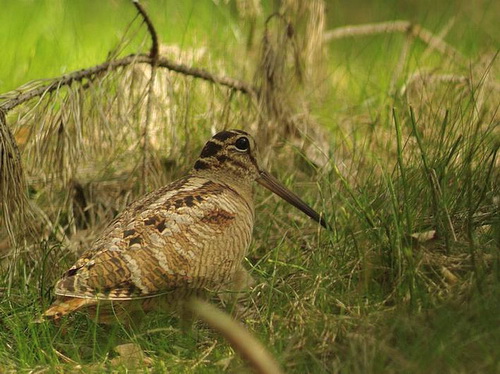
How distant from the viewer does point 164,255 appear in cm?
356

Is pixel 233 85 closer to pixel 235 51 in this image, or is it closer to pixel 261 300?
pixel 235 51

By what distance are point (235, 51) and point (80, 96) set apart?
126cm

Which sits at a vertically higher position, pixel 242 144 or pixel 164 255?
pixel 242 144

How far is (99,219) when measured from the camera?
4750 mm

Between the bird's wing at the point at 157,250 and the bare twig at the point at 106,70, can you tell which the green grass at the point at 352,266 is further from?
the bird's wing at the point at 157,250

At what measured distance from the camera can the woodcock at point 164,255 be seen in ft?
11.5

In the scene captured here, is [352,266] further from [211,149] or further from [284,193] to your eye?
[211,149]

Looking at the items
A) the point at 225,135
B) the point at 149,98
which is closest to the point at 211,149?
the point at 225,135

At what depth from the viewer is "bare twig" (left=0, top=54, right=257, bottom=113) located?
4.13 m

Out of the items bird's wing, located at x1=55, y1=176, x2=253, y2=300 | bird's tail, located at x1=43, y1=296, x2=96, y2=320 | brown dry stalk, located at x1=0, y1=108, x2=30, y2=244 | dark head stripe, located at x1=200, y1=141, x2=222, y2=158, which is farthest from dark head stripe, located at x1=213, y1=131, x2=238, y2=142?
bird's tail, located at x1=43, y1=296, x2=96, y2=320

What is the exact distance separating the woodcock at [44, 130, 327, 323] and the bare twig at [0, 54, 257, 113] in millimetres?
756

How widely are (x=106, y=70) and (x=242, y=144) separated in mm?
799

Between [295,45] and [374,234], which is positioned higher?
[295,45]

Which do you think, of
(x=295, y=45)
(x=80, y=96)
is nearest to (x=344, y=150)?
(x=295, y=45)
